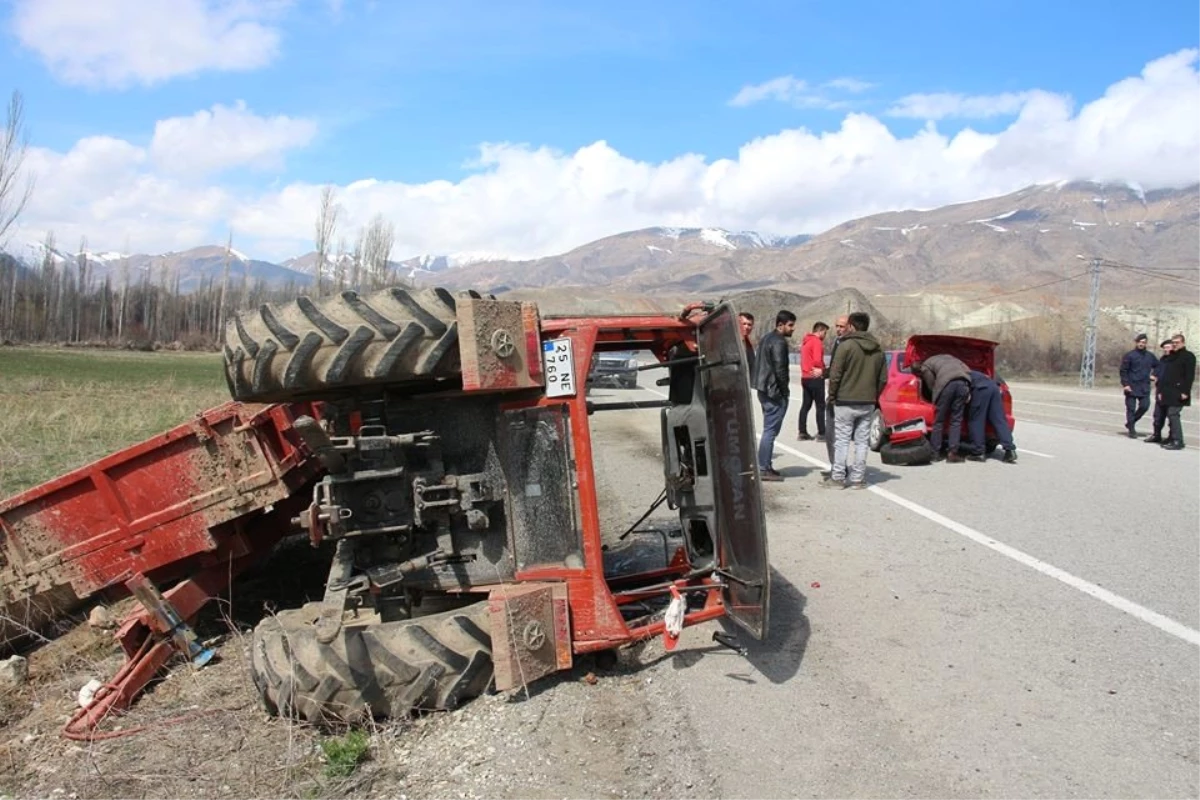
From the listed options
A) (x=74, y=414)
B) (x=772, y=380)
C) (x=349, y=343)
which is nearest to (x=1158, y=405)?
(x=772, y=380)

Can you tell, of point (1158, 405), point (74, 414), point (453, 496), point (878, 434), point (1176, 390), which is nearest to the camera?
point (453, 496)

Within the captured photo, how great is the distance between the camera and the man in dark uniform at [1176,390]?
499 inches

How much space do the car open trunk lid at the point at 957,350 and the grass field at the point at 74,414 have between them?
10790 mm

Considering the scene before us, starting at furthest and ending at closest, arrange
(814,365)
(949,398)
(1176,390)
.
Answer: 1. (1176,390)
2. (814,365)
3. (949,398)

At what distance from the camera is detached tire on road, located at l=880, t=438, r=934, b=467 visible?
35.9ft

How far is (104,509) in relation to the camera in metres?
5.52

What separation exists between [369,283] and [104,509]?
226 feet

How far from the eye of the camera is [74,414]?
16.7m

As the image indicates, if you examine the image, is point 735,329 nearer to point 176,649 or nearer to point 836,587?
point 836,587

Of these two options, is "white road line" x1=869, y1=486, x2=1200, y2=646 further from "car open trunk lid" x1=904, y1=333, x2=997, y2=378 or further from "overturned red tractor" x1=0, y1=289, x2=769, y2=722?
"car open trunk lid" x1=904, y1=333, x2=997, y2=378

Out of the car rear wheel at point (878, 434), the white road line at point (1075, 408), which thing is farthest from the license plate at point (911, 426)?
the white road line at point (1075, 408)

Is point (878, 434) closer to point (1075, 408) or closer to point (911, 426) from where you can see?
point (911, 426)

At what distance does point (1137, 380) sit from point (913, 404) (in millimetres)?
5227

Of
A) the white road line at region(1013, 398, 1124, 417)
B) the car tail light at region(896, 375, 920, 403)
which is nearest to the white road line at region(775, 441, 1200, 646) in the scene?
the car tail light at region(896, 375, 920, 403)
